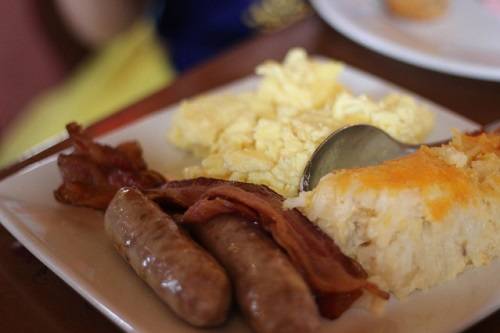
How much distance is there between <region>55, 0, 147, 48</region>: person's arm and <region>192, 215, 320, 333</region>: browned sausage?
299 centimetres

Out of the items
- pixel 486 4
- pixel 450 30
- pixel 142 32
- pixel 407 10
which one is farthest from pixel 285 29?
pixel 142 32

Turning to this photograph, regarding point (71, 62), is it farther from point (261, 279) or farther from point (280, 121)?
point (261, 279)

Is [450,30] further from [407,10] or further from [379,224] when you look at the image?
[379,224]

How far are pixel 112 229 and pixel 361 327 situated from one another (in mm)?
604

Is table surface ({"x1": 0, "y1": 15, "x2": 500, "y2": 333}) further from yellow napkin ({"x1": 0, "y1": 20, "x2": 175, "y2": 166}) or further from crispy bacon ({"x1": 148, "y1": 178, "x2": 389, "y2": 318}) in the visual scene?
yellow napkin ({"x1": 0, "y1": 20, "x2": 175, "y2": 166})

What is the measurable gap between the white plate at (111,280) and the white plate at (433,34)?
1182 mm

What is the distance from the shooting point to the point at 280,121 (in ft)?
5.83

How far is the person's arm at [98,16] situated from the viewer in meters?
3.91

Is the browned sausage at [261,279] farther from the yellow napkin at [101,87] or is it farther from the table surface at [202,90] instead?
the yellow napkin at [101,87]

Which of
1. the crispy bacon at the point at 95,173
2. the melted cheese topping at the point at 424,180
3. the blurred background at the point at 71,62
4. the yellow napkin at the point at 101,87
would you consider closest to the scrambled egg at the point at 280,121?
the crispy bacon at the point at 95,173

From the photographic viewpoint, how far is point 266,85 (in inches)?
80.1

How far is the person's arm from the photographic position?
154 inches

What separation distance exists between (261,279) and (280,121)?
712 millimetres

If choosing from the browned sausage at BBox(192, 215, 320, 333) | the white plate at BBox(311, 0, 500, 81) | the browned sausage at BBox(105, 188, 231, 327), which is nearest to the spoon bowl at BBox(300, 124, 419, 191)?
the browned sausage at BBox(192, 215, 320, 333)
